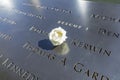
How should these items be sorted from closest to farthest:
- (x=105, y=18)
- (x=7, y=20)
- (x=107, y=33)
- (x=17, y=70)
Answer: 1. (x=17, y=70)
2. (x=107, y=33)
3. (x=105, y=18)
4. (x=7, y=20)

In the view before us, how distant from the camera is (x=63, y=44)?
129cm

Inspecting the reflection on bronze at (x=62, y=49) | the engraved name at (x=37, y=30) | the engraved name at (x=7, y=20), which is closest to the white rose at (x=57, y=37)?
the reflection on bronze at (x=62, y=49)

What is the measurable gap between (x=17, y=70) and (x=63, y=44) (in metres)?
0.33

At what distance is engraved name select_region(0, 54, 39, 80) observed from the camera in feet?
3.73

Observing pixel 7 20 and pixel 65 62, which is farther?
pixel 7 20

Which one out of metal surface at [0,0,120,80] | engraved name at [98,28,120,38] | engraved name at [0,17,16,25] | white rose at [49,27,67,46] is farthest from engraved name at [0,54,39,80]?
engraved name at [98,28,120,38]

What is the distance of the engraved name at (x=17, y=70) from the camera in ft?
3.73

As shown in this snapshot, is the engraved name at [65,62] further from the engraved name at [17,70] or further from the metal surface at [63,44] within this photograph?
the engraved name at [17,70]

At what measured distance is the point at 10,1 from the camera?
198cm

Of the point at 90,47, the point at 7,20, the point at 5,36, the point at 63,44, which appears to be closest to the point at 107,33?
the point at 90,47

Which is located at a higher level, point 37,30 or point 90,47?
point 37,30

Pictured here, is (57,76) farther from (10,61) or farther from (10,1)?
(10,1)

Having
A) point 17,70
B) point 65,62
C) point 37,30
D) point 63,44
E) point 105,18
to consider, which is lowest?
point 17,70

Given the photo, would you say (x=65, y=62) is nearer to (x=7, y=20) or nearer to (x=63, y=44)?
(x=63, y=44)
